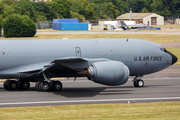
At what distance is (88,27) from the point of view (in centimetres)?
13500

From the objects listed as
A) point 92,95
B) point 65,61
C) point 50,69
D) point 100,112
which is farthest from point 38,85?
point 100,112

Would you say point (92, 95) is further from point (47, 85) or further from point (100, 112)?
point (100, 112)

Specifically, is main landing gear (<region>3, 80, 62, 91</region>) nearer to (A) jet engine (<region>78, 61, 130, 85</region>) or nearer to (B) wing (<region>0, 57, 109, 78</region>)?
(B) wing (<region>0, 57, 109, 78</region>)

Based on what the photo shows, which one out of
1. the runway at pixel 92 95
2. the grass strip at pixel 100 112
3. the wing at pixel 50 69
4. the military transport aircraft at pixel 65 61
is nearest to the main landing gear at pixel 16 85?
the military transport aircraft at pixel 65 61

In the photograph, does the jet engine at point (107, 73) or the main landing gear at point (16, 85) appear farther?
the main landing gear at point (16, 85)

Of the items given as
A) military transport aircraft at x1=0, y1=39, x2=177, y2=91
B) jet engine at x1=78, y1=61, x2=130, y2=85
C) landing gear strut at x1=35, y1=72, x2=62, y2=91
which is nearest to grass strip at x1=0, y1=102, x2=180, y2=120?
jet engine at x1=78, y1=61, x2=130, y2=85

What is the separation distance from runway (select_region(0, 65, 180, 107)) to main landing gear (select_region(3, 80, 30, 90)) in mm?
661

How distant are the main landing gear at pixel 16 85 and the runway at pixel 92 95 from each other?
0.66 metres

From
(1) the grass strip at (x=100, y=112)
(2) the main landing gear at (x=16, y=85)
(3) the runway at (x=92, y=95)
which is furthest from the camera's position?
(2) the main landing gear at (x=16, y=85)

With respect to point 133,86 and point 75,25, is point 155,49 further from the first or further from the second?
point 75,25

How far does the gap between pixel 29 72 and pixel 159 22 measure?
591 ft

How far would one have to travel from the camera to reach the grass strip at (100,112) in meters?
15.6

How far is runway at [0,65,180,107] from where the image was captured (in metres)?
20.6

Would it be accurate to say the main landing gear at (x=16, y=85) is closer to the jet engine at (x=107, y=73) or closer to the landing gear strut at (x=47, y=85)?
the landing gear strut at (x=47, y=85)
